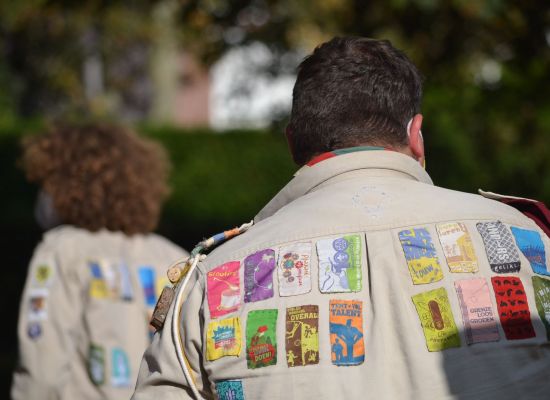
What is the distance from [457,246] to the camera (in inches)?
85.5

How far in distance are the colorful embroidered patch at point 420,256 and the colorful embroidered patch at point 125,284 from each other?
7.02 feet

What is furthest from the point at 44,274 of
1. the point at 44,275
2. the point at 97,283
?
the point at 97,283

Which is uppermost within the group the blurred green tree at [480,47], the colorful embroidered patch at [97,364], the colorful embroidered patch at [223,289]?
the blurred green tree at [480,47]

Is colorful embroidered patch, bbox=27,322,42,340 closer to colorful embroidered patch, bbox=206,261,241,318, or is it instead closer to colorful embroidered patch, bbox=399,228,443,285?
colorful embroidered patch, bbox=206,261,241,318

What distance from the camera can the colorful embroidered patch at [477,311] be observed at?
2.09 meters

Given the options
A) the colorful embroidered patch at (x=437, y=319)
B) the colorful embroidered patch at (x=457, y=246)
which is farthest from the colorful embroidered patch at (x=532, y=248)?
the colorful embroidered patch at (x=437, y=319)

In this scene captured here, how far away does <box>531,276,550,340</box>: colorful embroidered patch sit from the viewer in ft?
6.94

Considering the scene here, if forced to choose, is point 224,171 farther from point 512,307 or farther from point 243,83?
point 512,307

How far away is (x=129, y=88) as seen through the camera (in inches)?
986

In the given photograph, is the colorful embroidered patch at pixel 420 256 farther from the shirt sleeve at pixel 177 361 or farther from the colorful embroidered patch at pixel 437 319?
the shirt sleeve at pixel 177 361

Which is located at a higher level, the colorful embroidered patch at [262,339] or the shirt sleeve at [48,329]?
the shirt sleeve at [48,329]

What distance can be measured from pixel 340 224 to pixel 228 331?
1.16 feet

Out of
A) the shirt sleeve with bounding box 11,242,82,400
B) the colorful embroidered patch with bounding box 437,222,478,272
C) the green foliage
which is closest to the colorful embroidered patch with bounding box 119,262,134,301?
the shirt sleeve with bounding box 11,242,82,400

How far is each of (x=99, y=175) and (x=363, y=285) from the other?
2413 millimetres
